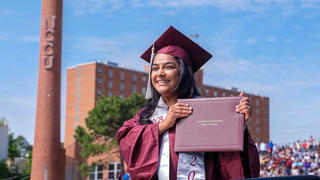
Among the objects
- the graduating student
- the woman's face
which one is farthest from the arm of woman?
the woman's face

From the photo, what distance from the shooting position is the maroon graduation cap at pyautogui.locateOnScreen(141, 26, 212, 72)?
3.51m

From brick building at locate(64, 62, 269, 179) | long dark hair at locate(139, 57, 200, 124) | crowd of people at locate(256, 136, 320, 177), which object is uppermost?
brick building at locate(64, 62, 269, 179)

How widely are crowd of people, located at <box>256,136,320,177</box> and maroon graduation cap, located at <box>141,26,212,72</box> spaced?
813 inches

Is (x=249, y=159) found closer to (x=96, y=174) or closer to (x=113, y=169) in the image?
(x=113, y=169)

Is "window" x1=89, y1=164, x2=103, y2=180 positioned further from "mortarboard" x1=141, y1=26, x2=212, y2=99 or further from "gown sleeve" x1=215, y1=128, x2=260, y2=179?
"gown sleeve" x1=215, y1=128, x2=260, y2=179

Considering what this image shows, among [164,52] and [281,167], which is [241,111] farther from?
[281,167]

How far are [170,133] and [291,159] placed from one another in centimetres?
2639

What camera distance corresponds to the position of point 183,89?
11.2ft

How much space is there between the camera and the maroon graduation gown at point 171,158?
309 centimetres

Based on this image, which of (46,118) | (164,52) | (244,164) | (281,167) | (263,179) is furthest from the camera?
(46,118)

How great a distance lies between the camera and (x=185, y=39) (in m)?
3.56

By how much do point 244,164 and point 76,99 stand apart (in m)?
73.8

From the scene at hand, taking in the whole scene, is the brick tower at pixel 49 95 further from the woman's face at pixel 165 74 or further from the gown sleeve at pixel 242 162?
the gown sleeve at pixel 242 162

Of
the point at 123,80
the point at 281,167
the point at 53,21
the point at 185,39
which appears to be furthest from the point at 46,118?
the point at 123,80
